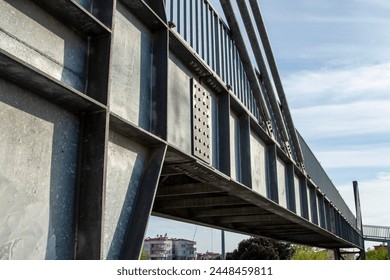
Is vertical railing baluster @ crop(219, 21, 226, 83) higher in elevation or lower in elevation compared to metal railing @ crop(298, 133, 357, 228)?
higher

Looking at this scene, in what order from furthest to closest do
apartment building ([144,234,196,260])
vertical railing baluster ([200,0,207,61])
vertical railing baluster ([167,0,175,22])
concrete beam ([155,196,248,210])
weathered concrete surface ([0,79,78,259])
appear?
1. apartment building ([144,234,196,260])
2. concrete beam ([155,196,248,210])
3. vertical railing baluster ([200,0,207,61])
4. vertical railing baluster ([167,0,175,22])
5. weathered concrete surface ([0,79,78,259])

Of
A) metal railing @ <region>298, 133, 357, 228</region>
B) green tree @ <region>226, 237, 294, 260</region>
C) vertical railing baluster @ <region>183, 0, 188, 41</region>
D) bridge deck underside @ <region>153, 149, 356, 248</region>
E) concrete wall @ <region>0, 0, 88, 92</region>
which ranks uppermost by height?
vertical railing baluster @ <region>183, 0, 188, 41</region>

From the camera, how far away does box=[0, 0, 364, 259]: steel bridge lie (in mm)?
3000

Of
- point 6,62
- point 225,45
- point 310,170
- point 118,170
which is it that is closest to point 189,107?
point 118,170

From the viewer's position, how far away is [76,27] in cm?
375

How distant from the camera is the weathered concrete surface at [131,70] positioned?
4215 mm

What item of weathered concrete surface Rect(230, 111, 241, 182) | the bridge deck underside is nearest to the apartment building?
the bridge deck underside

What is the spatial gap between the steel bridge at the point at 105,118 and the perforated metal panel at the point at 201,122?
20mm

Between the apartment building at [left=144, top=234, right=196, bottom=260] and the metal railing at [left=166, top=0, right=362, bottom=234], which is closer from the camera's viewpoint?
the metal railing at [left=166, top=0, right=362, bottom=234]

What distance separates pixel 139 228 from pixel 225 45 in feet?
15.3

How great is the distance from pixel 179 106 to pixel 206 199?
5.57 metres

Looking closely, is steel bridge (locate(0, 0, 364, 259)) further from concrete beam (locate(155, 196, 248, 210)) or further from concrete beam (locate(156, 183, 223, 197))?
concrete beam (locate(155, 196, 248, 210))

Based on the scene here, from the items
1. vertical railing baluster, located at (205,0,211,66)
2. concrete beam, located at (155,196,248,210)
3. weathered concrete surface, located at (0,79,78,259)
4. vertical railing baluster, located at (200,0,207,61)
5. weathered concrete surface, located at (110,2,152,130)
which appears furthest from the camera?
concrete beam, located at (155,196,248,210)

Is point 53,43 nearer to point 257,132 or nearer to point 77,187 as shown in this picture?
point 77,187
